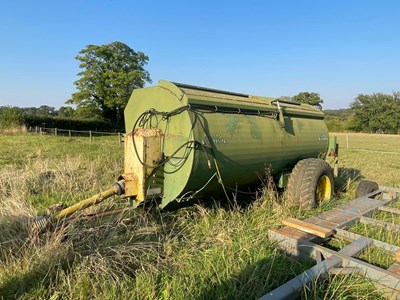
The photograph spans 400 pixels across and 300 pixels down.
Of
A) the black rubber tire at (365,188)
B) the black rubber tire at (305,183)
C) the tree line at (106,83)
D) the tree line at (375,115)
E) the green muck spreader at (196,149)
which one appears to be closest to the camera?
the green muck spreader at (196,149)

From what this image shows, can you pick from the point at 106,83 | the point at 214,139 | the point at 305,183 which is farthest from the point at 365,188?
the point at 106,83

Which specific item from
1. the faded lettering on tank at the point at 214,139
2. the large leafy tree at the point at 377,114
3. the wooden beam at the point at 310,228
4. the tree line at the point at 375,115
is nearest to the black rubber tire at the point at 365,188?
the wooden beam at the point at 310,228

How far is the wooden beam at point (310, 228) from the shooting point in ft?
12.0

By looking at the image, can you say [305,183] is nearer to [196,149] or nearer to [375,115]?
[196,149]

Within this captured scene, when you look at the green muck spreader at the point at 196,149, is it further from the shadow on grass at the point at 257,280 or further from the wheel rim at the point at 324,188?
the shadow on grass at the point at 257,280

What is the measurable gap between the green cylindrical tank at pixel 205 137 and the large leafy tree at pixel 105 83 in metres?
44.3

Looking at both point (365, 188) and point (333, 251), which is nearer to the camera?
point (333, 251)

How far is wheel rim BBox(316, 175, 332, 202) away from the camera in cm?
582

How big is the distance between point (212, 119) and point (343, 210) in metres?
2.35

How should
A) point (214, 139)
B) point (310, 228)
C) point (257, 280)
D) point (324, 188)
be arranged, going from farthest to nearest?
1. point (324, 188)
2. point (214, 139)
3. point (310, 228)
4. point (257, 280)

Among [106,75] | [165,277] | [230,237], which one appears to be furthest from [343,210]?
[106,75]

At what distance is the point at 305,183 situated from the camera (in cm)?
520

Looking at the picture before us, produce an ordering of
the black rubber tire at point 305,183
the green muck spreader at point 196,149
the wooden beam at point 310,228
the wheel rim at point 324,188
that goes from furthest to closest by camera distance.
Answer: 1. the wheel rim at point 324,188
2. the black rubber tire at point 305,183
3. the green muck spreader at point 196,149
4. the wooden beam at point 310,228

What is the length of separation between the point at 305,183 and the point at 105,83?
163 feet
